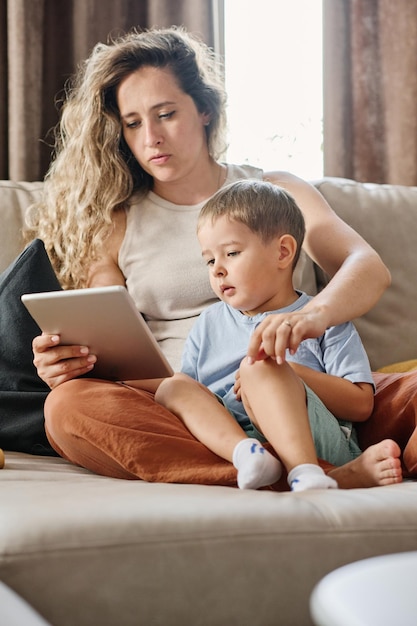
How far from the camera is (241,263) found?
5.49 feet

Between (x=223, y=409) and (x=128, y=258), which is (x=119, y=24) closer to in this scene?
(x=128, y=258)

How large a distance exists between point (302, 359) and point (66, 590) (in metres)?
0.81

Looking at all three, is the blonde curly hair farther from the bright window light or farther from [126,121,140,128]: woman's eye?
the bright window light

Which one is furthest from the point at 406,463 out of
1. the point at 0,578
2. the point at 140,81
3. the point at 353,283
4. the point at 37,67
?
the point at 37,67

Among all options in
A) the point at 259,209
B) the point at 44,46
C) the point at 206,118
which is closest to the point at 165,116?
the point at 206,118

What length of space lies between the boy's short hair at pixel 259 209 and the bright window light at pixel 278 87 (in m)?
1.31

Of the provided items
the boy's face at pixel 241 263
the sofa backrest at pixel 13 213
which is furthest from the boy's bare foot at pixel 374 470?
the sofa backrest at pixel 13 213

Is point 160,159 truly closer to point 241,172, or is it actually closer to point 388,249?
point 241,172

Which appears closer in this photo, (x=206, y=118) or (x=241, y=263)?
(x=241, y=263)

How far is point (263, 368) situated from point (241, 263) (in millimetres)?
311

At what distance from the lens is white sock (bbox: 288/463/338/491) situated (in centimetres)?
126

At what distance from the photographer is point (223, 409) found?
150cm

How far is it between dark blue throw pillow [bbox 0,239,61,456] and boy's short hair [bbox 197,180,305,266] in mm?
379

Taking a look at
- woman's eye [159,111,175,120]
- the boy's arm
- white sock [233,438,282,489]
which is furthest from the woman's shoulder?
white sock [233,438,282,489]
